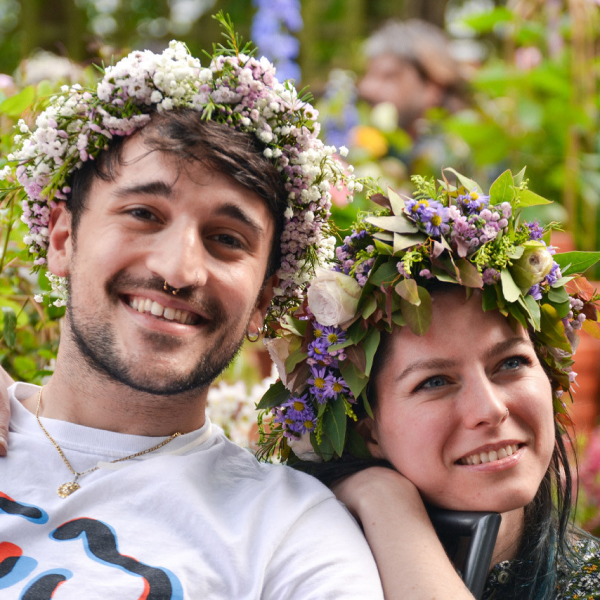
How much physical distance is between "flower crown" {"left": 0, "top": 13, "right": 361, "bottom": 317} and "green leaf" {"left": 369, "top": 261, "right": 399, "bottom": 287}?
368mm

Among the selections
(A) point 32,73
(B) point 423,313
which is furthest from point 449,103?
(B) point 423,313

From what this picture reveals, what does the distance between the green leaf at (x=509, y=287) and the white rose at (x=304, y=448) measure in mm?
734

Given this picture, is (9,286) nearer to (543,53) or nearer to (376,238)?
(376,238)

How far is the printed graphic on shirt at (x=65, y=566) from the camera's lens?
1.73m

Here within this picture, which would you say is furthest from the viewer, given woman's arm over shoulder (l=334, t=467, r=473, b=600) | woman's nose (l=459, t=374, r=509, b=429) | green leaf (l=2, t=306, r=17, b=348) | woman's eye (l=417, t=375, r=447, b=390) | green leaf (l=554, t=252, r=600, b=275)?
green leaf (l=2, t=306, r=17, b=348)

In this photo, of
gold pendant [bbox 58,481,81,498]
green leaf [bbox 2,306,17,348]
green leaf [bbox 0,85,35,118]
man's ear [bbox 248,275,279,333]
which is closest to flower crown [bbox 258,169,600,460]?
man's ear [bbox 248,275,279,333]

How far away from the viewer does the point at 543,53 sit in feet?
19.5

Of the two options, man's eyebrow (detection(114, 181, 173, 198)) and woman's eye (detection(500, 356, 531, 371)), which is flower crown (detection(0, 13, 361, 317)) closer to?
man's eyebrow (detection(114, 181, 173, 198))

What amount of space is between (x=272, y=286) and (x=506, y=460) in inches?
37.0

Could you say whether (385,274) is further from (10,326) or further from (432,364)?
(10,326)

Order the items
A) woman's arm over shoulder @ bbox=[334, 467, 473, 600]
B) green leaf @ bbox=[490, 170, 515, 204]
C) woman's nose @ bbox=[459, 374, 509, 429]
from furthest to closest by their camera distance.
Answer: green leaf @ bbox=[490, 170, 515, 204] < woman's nose @ bbox=[459, 374, 509, 429] < woman's arm over shoulder @ bbox=[334, 467, 473, 600]

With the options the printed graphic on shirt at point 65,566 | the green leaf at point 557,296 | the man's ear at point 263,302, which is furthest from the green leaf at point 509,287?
the printed graphic on shirt at point 65,566

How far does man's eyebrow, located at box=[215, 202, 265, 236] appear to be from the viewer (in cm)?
204

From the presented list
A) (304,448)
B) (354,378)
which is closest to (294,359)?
(354,378)
